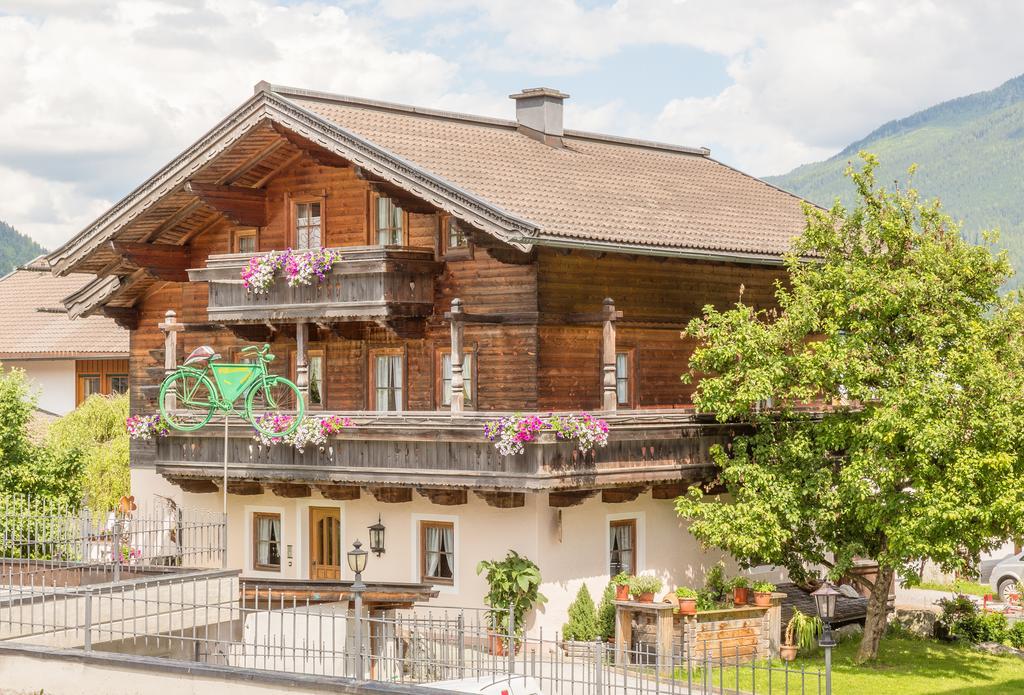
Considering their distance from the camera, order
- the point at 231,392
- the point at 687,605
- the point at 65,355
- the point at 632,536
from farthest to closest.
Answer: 1. the point at 65,355
2. the point at 632,536
3. the point at 231,392
4. the point at 687,605

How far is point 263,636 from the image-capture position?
25266mm

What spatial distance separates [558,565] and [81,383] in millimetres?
25310

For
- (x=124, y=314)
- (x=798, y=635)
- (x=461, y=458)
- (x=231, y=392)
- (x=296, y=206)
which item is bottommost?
(x=798, y=635)

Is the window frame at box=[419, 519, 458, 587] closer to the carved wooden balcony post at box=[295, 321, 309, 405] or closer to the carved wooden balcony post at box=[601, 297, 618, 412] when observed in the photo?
the carved wooden balcony post at box=[601, 297, 618, 412]

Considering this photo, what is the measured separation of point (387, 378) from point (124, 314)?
25.7ft

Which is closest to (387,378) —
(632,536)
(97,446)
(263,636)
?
(632,536)

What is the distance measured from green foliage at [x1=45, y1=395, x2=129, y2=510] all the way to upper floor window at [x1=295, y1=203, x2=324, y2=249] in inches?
316

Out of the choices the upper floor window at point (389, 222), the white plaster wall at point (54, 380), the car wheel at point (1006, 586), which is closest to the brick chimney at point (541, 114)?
the upper floor window at point (389, 222)

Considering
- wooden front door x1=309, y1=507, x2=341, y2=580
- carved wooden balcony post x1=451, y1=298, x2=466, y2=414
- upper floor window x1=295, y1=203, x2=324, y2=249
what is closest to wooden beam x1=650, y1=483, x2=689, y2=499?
carved wooden balcony post x1=451, y1=298, x2=466, y2=414

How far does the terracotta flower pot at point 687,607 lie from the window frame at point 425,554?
164 inches

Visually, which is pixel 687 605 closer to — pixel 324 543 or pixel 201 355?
pixel 324 543

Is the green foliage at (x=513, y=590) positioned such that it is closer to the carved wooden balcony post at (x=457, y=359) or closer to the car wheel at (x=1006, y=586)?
the carved wooden balcony post at (x=457, y=359)

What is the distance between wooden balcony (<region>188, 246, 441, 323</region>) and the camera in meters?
29.5

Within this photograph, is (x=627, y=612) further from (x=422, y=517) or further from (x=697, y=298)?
(x=697, y=298)
